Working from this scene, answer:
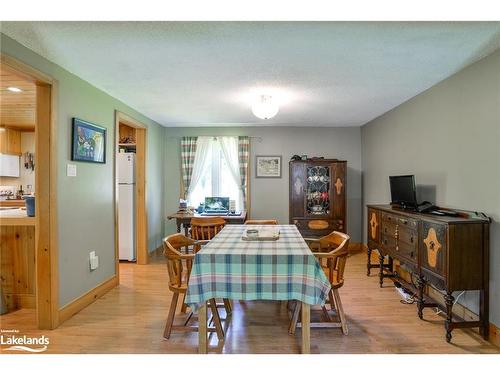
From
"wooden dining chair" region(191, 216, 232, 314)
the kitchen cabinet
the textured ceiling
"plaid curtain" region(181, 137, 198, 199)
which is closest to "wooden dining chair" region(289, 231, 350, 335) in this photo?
"wooden dining chair" region(191, 216, 232, 314)

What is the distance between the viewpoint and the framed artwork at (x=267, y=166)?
17.0 ft

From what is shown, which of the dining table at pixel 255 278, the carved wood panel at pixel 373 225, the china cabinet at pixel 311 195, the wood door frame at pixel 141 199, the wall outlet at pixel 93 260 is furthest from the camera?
the china cabinet at pixel 311 195

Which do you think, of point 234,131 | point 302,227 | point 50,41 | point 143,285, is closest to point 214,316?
point 143,285

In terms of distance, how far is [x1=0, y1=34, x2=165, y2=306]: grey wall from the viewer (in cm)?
251

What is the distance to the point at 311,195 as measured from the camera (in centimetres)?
476

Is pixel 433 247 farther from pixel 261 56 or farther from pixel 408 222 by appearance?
pixel 261 56

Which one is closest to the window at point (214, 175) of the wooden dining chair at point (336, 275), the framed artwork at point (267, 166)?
the framed artwork at point (267, 166)

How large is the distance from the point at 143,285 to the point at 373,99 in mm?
3491

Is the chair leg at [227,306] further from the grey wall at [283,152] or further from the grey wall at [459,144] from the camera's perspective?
the grey wall at [283,152]

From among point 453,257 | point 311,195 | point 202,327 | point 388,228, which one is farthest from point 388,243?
point 202,327

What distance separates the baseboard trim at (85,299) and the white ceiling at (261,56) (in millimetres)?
2083

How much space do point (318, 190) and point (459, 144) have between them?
2319 mm

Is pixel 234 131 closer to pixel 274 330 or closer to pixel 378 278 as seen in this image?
pixel 378 278

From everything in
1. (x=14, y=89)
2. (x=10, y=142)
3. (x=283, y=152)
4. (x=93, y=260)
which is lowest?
(x=93, y=260)
